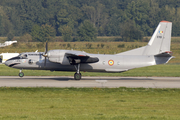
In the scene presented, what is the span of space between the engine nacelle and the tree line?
90611 millimetres

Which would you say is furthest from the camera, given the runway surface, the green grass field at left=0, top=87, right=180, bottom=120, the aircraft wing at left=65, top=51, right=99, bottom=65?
the aircraft wing at left=65, top=51, right=99, bottom=65

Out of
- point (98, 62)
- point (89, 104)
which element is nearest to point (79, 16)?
point (98, 62)

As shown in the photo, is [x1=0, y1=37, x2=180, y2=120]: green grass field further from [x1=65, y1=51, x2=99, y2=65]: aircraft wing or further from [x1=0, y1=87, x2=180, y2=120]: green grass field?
[x1=65, y1=51, x2=99, y2=65]: aircraft wing

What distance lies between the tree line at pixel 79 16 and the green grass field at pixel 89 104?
9848 centimetres

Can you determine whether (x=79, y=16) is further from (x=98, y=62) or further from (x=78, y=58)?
(x=78, y=58)

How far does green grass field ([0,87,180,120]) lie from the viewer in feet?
48.1

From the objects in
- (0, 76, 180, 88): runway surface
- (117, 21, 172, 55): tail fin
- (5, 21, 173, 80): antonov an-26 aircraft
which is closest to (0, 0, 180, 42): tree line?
(5, 21, 173, 80): antonov an-26 aircraft

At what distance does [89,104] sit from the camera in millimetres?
17750

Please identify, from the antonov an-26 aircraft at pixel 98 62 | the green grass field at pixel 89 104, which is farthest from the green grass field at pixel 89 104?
the antonov an-26 aircraft at pixel 98 62

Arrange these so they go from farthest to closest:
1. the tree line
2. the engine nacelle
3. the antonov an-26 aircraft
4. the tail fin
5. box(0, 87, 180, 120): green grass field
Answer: the tree line < the tail fin < the antonov an-26 aircraft < the engine nacelle < box(0, 87, 180, 120): green grass field

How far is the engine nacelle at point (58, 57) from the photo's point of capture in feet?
97.8

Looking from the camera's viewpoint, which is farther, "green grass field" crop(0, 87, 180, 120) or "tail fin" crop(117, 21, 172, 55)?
"tail fin" crop(117, 21, 172, 55)

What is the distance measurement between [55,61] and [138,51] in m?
9.45

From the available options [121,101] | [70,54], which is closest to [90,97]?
[121,101]
